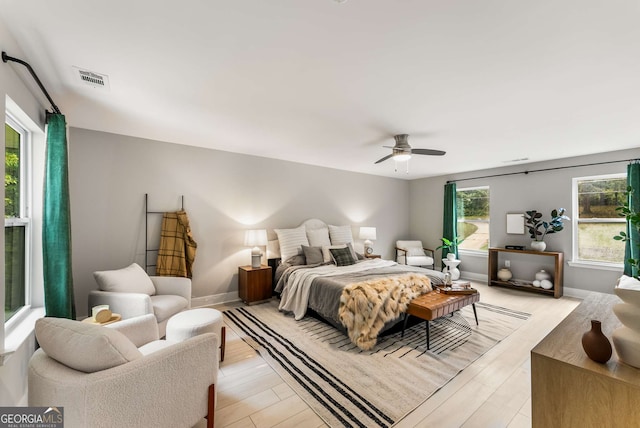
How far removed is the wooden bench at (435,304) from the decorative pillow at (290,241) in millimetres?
2092

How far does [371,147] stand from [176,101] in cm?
259

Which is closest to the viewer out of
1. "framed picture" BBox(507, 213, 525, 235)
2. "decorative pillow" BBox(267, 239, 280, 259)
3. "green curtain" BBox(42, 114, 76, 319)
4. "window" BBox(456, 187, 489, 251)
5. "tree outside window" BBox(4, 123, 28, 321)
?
"tree outside window" BBox(4, 123, 28, 321)

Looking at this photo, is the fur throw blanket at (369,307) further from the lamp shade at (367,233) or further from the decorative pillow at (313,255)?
the lamp shade at (367,233)

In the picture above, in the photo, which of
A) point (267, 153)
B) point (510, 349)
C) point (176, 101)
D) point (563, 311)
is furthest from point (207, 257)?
point (563, 311)

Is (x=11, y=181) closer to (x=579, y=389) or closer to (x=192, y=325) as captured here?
(x=192, y=325)

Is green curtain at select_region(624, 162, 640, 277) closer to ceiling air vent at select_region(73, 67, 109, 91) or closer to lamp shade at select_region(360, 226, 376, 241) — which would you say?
lamp shade at select_region(360, 226, 376, 241)

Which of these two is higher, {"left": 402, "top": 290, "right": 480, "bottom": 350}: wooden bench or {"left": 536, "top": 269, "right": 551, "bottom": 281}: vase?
{"left": 402, "top": 290, "right": 480, "bottom": 350}: wooden bench

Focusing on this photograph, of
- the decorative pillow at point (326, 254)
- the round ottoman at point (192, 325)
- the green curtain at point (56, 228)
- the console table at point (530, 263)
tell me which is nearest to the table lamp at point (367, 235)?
the decorative pillow at point (326, 254)

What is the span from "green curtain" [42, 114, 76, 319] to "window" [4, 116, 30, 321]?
0.20 metres

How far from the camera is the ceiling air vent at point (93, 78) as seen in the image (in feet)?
6.51

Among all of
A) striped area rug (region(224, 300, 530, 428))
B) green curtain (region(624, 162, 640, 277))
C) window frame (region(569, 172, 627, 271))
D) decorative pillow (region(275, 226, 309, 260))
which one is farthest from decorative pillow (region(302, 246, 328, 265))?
green curtain (region(624, 162, 640, 277))

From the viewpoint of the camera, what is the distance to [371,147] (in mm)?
3924

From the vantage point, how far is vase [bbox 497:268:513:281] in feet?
16.5

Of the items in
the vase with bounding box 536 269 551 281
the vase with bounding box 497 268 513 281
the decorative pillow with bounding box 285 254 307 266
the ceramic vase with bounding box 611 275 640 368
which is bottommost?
the vase with bounding box 497 268 513 281
